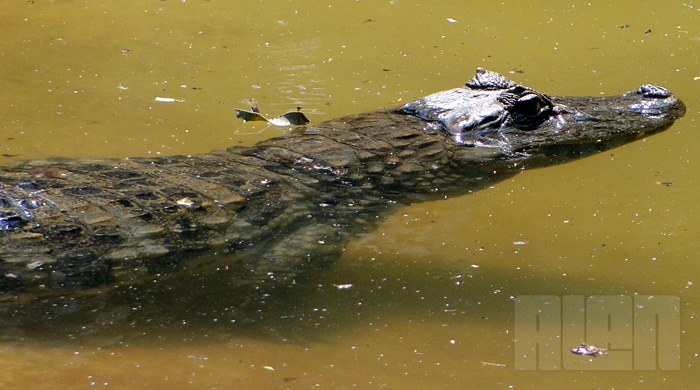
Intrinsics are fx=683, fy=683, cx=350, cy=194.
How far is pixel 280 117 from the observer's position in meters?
4.66

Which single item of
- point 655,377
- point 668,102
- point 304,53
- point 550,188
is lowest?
point 655,377

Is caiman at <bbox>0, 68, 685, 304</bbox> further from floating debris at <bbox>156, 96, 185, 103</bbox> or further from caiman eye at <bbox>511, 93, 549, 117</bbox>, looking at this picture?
floating debris at <bbox>156, 96, 185, 103</bbox>

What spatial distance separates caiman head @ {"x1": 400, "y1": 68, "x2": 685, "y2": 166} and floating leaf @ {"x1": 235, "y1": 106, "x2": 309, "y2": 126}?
27.2 inches

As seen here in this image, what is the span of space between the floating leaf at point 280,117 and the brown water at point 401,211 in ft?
0.25

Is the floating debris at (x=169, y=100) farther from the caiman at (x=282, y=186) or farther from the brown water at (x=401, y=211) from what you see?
the caiman at (x=282, y=186)

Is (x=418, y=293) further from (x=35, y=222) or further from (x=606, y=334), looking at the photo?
(x=35, y=222)

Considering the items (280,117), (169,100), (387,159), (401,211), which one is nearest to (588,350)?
(401,211)

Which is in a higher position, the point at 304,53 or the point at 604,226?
the point at 304,53

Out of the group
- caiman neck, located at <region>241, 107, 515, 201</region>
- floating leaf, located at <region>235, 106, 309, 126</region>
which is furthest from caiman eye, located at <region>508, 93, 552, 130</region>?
floating leaf, located at <region>235, 106, 309, 126</region>

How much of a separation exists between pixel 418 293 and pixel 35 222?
1.69 m

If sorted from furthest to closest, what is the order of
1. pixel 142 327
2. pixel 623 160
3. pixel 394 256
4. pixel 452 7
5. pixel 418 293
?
1. pixel 452 7
2. pixel 623 160
3. pixel 394 256
4. pixel 418 293
5. pixel 142 327

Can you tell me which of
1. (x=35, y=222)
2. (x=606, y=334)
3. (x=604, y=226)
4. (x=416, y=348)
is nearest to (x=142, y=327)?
(x=35, y=222)

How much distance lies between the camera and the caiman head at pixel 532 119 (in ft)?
13.8

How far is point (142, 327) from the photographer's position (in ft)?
9.20
